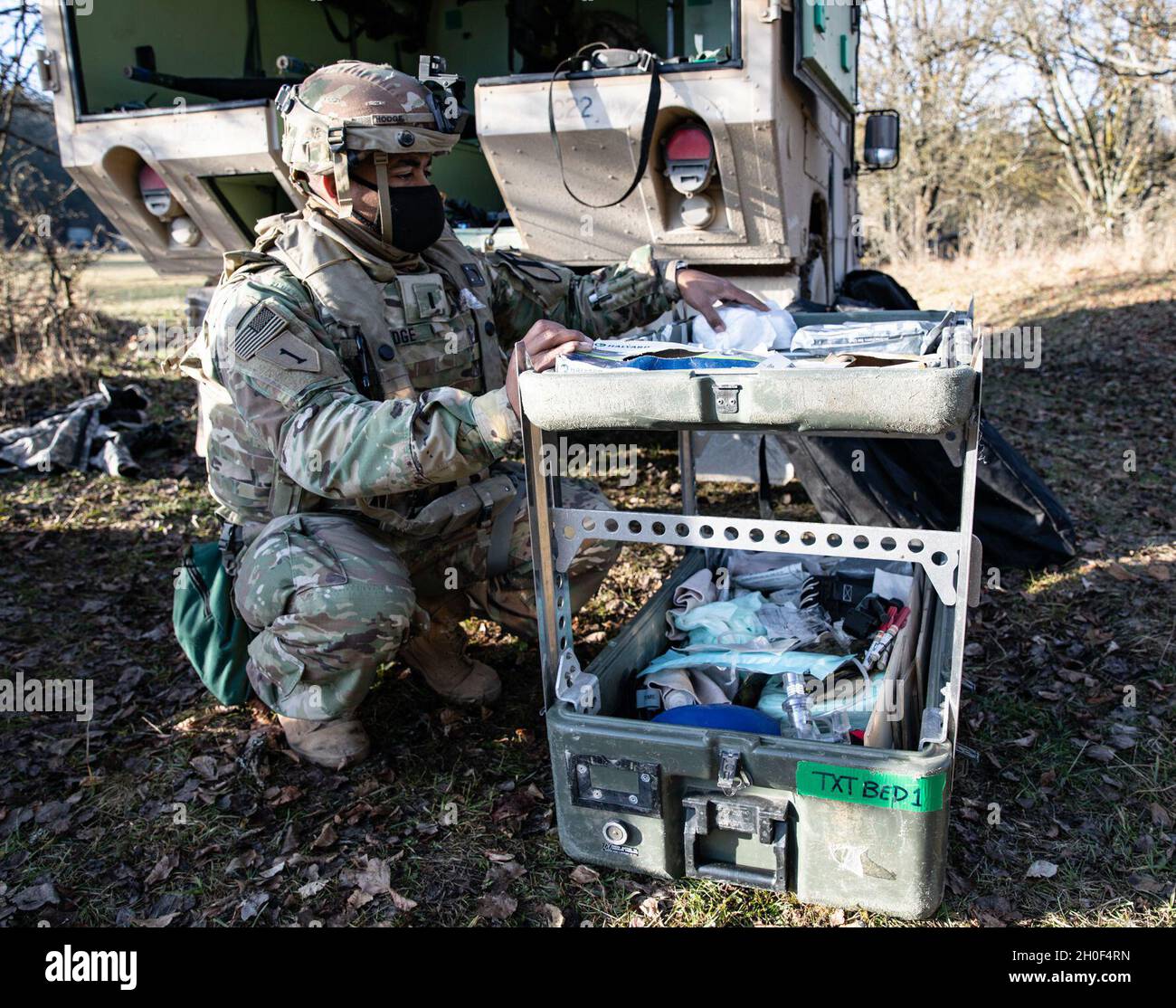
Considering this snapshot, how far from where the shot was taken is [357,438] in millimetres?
2242

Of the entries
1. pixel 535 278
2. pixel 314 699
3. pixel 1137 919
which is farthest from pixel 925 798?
pixel 535 278

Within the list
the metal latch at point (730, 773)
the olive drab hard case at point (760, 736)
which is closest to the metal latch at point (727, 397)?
the olive drab hard case at point (760, 736)

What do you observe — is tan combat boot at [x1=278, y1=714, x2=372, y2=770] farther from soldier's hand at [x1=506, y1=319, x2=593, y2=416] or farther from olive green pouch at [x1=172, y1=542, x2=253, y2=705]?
soldier's hand at [x1=506, y1=319, x2=593, y2=416]

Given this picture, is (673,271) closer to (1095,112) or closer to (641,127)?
(641,127)

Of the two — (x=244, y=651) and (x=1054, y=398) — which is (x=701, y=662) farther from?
(x=1054, y=398)

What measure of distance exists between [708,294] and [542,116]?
1243mm

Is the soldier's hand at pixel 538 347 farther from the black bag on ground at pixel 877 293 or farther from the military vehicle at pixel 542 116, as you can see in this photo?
the black bag on ground at pixel 877 293

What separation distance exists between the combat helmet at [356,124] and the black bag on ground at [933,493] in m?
1.86

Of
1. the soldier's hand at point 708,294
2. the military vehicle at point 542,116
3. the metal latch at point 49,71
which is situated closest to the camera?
the soldier's hand at point 708,294

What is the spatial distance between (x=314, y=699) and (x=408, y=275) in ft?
4.04

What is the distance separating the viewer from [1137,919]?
2127 mm

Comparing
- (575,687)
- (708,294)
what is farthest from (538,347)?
(708,294)

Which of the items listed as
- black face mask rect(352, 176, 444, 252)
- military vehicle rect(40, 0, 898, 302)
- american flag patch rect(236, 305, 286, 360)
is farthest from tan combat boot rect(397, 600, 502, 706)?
military vehicle rect(40, 0, 898, 302)

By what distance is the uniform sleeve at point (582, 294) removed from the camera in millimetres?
3205
